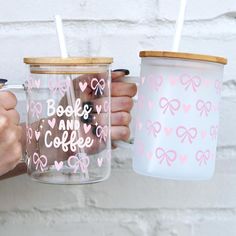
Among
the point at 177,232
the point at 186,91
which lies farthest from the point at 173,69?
the point at 177,232

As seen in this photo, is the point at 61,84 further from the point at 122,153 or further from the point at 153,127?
the point at 122,153

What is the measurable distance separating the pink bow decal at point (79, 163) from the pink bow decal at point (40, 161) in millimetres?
27

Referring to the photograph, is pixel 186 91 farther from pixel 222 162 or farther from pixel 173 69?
pixel 222 162

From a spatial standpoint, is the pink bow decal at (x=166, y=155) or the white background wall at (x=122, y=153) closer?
the pink bow decal at (x=166, y=155)

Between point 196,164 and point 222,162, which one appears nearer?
point 196,164

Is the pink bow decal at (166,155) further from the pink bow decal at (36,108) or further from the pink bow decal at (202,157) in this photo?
the pink bow decal at (36,108)

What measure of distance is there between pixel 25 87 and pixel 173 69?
6.6 inches

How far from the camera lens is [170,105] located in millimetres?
604

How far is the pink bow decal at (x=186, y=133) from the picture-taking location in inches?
23.9

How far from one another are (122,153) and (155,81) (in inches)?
8.5

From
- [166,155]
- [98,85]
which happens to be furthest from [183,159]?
[98,85]

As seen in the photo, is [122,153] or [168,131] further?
[122,153]

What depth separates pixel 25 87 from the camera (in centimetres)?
65

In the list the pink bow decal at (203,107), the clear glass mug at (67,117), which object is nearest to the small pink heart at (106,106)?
the clear glass mug at (67,117)
